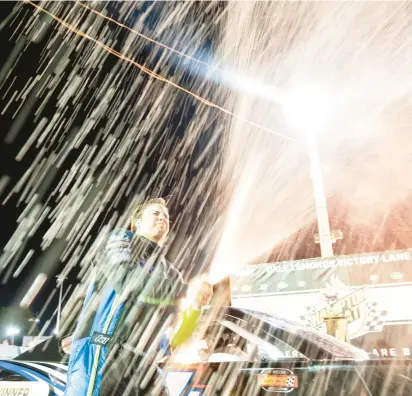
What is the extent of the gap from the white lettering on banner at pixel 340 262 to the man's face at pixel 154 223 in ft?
24.1

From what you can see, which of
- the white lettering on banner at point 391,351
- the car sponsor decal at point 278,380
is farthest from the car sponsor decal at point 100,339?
the white lettering on banner at point 391,351

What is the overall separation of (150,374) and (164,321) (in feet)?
0.87

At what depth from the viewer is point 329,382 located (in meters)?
1.99

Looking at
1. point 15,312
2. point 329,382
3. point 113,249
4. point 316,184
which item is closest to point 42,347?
point 113,249

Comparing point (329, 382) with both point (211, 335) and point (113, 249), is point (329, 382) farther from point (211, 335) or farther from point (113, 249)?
point (113, 249)

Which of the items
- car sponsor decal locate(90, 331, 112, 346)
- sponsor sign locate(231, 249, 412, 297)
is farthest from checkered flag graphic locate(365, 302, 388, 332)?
car sponsor decal locate(90, 331, 112, 346)

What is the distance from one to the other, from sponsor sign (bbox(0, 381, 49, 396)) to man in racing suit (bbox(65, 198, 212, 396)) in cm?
54

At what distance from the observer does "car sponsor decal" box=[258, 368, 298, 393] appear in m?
2.03

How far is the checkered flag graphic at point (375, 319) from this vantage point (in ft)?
25.6

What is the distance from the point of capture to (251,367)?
2.16 m

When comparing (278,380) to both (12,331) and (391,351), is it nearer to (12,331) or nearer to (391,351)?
(391,351)

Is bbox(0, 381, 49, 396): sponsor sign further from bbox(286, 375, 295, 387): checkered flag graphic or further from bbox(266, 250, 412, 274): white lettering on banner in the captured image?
bbox(266, 250, 412, 274): white lettering on banner

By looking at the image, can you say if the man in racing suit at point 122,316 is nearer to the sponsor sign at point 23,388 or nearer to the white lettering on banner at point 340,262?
the sponsor sign at point 23,388

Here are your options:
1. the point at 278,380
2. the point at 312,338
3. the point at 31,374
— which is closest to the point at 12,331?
the point at 31,374
